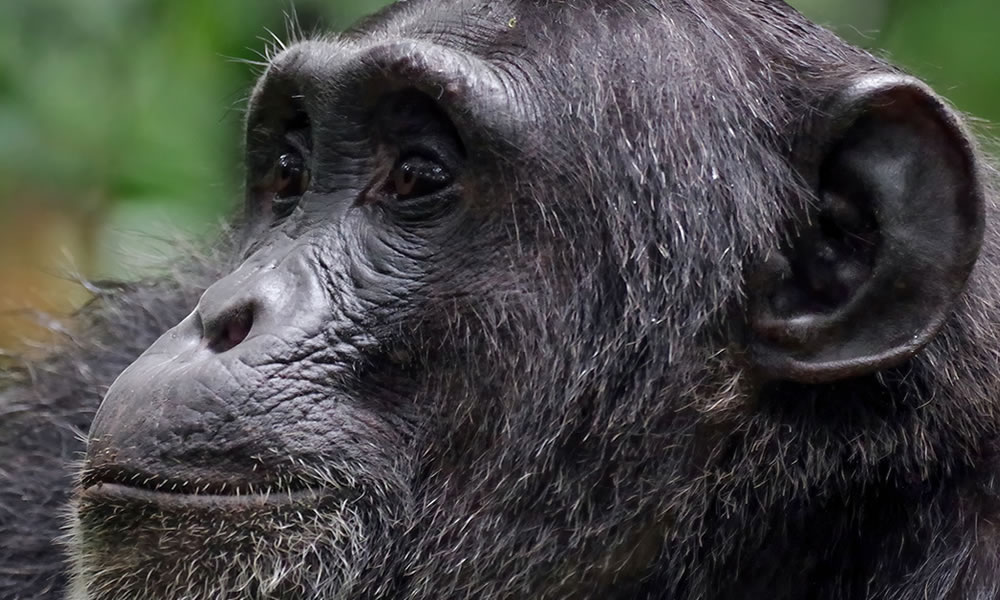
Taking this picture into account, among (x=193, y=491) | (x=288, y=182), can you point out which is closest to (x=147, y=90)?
(x=288, y=182)

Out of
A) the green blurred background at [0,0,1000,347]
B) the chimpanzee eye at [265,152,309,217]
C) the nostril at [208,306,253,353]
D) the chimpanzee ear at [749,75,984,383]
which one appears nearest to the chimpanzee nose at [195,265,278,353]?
the nostril at [208,306,253,353]

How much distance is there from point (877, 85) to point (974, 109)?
9.23ft

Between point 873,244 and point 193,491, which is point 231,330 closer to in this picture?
point 193,491

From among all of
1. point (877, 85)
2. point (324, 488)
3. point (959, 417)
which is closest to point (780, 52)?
point (877, 85)

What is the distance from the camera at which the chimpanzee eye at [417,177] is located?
3641 mm

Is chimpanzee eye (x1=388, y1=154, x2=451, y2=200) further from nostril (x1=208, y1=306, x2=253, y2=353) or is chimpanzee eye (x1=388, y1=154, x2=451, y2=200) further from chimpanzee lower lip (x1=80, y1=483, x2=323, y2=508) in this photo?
chimpanzee lower lip (x1=80, y1=483, x2=323, y2=508)

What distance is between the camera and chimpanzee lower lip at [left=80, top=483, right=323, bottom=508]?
3.38 m

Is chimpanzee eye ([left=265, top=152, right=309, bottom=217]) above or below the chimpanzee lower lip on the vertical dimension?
above

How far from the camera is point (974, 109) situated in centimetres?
611

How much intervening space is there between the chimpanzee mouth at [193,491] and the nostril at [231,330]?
332mm

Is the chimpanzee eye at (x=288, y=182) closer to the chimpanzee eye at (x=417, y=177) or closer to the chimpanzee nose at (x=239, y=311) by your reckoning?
the chimpanzee eye at (x=417, y=177)

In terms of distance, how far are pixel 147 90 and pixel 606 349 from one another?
10.5ft

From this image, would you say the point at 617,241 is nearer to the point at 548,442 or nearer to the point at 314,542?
the point at 548,442

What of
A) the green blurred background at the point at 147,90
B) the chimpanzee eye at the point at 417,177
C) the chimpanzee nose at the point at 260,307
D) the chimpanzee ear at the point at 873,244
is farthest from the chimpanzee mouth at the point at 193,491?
the green blurred background at the point at 147,90
